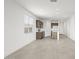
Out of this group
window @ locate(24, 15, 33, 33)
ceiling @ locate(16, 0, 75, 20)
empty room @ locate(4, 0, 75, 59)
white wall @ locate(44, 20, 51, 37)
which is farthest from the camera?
white wall @ locate(44, 20, 51, 37)

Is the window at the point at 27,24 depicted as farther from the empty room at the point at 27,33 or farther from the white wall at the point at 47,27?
the white wall at the point at 47,27

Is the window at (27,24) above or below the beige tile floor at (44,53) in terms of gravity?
above

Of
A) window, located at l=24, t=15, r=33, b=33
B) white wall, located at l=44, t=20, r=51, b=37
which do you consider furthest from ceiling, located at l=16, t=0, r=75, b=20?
white wall, located at l=44, t=20, r=51, b=37

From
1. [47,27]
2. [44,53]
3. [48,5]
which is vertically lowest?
[44,53]

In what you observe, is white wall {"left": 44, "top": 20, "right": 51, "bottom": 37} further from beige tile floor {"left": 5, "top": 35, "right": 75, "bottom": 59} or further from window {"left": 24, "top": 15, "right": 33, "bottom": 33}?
beige tile floor {"left": 5, "top": 35, "right": 75, "bottom": 59}

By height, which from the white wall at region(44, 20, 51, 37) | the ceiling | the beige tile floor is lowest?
the beige tile floor

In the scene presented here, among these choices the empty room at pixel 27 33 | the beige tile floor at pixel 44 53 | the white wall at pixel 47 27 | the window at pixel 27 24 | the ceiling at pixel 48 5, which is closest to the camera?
the beige tile floor at pixel 44 53

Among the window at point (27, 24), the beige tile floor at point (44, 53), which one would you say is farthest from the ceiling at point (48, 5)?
the beige tile floor at point (44, 53)

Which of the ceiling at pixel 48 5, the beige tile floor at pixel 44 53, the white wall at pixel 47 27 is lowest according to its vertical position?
the beige tile floor at pixel 44 53

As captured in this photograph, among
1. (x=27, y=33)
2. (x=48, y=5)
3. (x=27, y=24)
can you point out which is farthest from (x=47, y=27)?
(x=48, y=5)

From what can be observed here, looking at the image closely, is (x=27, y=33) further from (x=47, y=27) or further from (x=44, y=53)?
(x=47, y=27)
